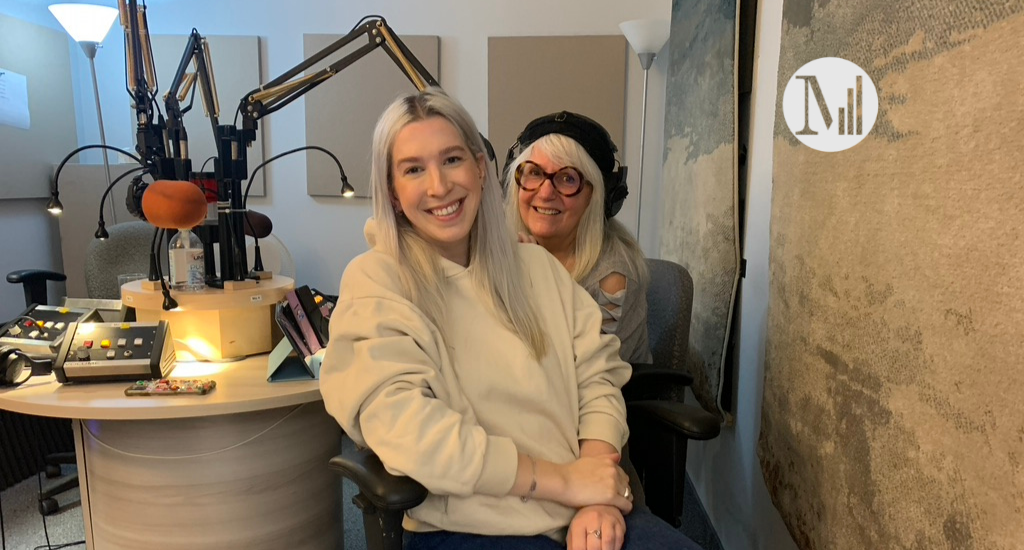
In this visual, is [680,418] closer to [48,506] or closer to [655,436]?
[655,436]

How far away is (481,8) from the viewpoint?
11.5ft

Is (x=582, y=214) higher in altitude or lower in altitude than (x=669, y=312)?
higher

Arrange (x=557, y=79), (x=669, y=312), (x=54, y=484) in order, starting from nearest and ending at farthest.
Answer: (x=669, y=312)
(x=54, y=484)
(x=557, y=79)

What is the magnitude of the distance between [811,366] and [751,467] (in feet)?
2.51

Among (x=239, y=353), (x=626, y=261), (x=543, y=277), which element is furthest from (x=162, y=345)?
(x=626, y=261)

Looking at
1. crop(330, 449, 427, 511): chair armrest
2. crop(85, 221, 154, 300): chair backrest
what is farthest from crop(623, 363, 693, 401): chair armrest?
crop(85, 221, 154, 300): chair backrest

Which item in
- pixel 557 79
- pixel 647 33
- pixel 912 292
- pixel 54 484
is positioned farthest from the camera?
pixel 557 79

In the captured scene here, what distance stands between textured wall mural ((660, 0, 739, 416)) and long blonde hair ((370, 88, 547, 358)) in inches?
37.0

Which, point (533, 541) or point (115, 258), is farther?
point (115, 258)

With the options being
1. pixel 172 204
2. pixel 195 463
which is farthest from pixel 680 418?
pixel 172 204

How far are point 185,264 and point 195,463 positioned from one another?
1.83 feet

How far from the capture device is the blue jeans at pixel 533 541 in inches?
47.3

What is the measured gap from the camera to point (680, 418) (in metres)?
1.37

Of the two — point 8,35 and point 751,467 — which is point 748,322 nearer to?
point 751,467
